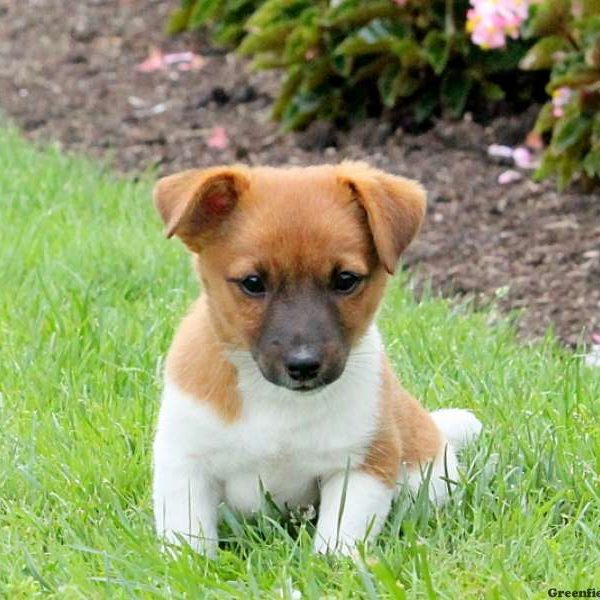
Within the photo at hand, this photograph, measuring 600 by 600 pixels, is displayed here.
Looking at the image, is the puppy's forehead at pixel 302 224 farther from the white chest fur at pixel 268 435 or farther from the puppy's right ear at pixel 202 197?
the white chest fur at pixel 268 435

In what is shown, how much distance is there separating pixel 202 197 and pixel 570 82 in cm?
353

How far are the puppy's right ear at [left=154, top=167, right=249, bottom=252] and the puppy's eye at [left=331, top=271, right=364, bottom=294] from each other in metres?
0.38

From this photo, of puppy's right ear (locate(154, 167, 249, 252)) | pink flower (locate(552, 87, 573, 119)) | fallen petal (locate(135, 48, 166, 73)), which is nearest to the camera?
puppy's right ear (locate(154, 167, 249, 252))

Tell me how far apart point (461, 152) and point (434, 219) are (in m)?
0.89

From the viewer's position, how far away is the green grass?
156 inches

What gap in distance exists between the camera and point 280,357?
13.2ft

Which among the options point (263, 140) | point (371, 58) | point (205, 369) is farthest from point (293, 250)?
point (263, 140)

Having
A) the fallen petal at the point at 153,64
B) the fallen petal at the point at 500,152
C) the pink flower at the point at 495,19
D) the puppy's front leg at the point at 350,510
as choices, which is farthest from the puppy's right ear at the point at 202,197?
the fallen petal at the point at 153,64

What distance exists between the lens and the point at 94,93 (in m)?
10.2

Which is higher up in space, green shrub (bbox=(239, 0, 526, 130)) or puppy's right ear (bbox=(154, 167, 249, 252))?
puppy's right ear (bbox=(154, 167, 249, 252))

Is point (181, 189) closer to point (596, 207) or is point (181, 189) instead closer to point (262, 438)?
point (262, 438)

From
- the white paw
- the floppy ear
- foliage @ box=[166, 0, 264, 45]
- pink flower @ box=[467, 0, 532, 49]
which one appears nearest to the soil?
foliage @ box=[166, 0, 264, 45]

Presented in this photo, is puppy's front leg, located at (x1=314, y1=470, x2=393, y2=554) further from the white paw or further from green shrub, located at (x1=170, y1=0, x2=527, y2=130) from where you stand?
green shrub, located at (x1=170, y1=0, x2=527, y2=130)

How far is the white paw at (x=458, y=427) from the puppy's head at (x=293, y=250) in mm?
744
